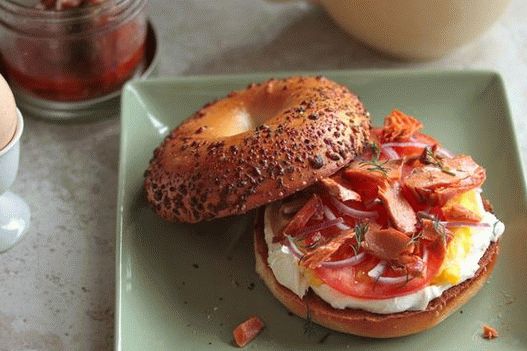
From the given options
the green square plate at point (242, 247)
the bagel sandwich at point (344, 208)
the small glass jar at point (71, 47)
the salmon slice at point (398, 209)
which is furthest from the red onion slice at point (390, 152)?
the small glass jar at point (71, 47)

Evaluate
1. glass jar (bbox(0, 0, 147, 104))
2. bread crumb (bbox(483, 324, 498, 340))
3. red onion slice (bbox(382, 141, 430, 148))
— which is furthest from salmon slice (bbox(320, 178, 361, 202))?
glass jar (bbox(0, 0, 147, 104))

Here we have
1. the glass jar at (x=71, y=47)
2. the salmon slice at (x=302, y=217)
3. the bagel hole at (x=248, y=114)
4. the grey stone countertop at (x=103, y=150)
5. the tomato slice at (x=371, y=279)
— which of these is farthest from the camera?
the glass jar at (x=71, y=47)

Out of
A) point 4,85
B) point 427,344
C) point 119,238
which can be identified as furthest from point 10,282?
point 427,344

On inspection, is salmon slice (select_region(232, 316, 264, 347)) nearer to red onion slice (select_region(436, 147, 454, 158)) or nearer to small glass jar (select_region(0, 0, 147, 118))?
red onion slice (select_region(436, 147, 454, 158))

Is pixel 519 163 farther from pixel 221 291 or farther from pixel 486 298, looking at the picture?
pixel 221 291

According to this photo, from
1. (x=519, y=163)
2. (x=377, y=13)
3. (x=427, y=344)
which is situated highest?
(x=377, y=13)

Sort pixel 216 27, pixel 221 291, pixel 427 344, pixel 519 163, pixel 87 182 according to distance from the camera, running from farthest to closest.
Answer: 1. pixel 216 27
2. pixel 87 182
3. pixel 519 163
4. pixel 221 291
5. pixel 427 344

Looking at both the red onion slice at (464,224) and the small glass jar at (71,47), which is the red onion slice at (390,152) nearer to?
the red onion slice at (464,224)
